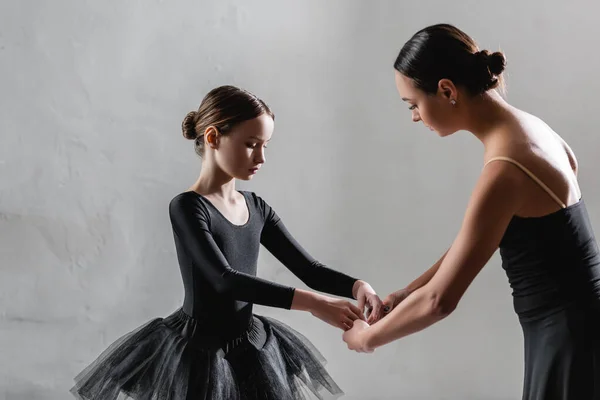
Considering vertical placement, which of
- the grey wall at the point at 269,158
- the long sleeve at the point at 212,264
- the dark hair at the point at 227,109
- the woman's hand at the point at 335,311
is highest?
the grey wall at the point at 269,158

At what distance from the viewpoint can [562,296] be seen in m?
1.36

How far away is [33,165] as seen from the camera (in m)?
2.70

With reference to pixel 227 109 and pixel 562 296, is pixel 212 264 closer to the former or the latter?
pixel 227 109

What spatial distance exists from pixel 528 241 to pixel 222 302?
2.37 ft

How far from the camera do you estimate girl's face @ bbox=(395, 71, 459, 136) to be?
1.48 metres

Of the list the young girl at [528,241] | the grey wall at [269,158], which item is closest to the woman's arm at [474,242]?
the young girl at [528,241]

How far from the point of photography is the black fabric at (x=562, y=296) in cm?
136

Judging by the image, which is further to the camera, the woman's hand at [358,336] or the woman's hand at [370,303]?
the woman's hand at [370,303]

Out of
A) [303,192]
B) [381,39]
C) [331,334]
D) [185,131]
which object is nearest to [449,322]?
[331,334]

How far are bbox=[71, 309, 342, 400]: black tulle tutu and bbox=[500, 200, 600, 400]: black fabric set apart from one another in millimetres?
638

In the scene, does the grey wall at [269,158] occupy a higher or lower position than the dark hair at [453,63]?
higher

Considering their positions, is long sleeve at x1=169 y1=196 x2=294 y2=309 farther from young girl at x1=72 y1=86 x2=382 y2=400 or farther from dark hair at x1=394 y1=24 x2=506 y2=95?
dark hair at x1=394 y1=24 x2=506 y2=95

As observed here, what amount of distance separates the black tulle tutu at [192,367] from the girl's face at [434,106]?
26.2 inches

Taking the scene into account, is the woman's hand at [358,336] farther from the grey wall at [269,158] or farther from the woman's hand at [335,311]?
the grey wall at [269,158]
